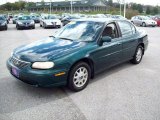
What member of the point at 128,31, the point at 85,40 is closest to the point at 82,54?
the point at 85,40

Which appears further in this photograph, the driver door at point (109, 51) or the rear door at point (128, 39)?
the rear door at point (128, 39)

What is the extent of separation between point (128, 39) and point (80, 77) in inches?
85.7

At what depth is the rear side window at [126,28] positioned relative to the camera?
19.1 feet

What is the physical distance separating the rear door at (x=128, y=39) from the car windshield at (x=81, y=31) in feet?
Result: 3.07

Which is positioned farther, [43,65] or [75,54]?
[75,54]

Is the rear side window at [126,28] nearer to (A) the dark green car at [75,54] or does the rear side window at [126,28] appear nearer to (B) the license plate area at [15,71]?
(A) the dark green car at [75,54]

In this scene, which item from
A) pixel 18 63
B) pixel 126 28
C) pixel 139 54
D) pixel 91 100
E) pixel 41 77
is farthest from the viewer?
pixel 139 54

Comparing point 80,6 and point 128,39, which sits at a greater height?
point 80,6

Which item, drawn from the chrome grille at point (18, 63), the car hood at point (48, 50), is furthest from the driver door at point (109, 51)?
the chrome grille at point (18, 63)

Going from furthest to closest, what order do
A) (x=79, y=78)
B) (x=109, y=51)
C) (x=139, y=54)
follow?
(x=139, y=54), (x=109, y=51), (x=79, y=78)

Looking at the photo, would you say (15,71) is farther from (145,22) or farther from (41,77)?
(145,22)

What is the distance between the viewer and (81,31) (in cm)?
525

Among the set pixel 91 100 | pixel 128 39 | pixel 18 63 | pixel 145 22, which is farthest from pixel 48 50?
pixel 145 22

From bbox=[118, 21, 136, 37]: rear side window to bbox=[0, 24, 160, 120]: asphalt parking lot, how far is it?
1.22 metres
